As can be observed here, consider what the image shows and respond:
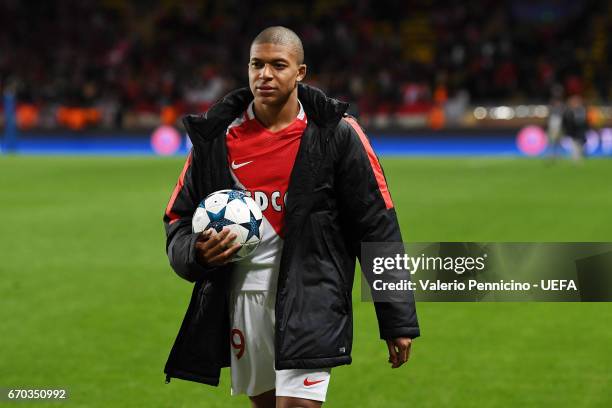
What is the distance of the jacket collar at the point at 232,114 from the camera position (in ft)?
12.8

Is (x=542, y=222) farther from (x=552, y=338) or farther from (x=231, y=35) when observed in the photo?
(x=231, y=35)

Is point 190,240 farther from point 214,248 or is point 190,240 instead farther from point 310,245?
point 310,245

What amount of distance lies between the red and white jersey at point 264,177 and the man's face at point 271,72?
140mm

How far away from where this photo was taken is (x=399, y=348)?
3877 millimetres

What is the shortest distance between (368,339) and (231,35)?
116ft

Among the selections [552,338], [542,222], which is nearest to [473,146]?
[542,222]

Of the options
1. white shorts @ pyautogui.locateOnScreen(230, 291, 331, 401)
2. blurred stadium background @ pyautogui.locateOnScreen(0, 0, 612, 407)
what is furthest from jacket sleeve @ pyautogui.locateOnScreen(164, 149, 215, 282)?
blurred stadium background @ pyautogui.locateOnScreen(0, 0, 612, 407)

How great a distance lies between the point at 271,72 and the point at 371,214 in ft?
2.20

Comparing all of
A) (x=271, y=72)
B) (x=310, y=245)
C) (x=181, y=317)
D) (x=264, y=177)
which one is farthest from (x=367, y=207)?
(x=181, y=317)

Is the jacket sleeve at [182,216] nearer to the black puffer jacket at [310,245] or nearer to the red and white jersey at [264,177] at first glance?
the black puffer jacket at [310,245]

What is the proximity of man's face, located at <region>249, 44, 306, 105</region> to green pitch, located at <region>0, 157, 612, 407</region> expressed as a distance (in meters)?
2.72

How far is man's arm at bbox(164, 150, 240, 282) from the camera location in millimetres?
3721

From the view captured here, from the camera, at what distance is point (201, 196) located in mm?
4039

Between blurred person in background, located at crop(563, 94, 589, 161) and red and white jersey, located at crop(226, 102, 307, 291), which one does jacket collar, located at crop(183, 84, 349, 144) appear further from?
blurred person in background, located at crop(563, 94, 589, 161)
